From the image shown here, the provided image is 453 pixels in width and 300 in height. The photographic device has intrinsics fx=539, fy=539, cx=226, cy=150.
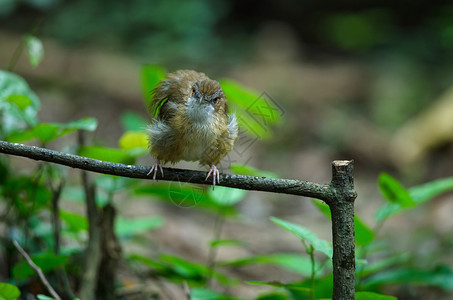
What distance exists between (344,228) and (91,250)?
1.29 metres

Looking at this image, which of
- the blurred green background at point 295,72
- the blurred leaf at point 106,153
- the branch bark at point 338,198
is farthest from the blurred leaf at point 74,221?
the blurred green background at point 295,72

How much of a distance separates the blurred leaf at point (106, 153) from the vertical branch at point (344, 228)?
102cm

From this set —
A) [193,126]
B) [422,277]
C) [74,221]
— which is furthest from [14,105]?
[422,277]

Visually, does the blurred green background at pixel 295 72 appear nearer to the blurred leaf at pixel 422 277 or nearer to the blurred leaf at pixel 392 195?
the blurred leaf at pixel 422 277

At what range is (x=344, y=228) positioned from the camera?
182 cm

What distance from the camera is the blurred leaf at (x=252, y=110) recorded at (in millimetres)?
2615

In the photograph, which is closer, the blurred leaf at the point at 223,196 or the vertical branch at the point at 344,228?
the vertical branch at the point at 344,228

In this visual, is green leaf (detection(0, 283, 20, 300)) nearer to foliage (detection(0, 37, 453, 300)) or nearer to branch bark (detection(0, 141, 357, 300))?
foliage (detection(0, 37, 453, 300))

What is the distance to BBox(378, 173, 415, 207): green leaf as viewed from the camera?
2312 millimetres

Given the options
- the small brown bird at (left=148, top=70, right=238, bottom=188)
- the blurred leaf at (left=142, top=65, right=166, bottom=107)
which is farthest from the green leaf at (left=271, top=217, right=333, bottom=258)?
the blurred leaf at (left=142, top=65, right=166, bottom=107)

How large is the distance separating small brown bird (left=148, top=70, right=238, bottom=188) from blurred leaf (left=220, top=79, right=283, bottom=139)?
7.6 inches

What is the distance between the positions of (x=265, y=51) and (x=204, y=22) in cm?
120

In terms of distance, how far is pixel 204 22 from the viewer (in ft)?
30.8

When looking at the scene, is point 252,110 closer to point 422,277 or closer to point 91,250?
point 91,250
